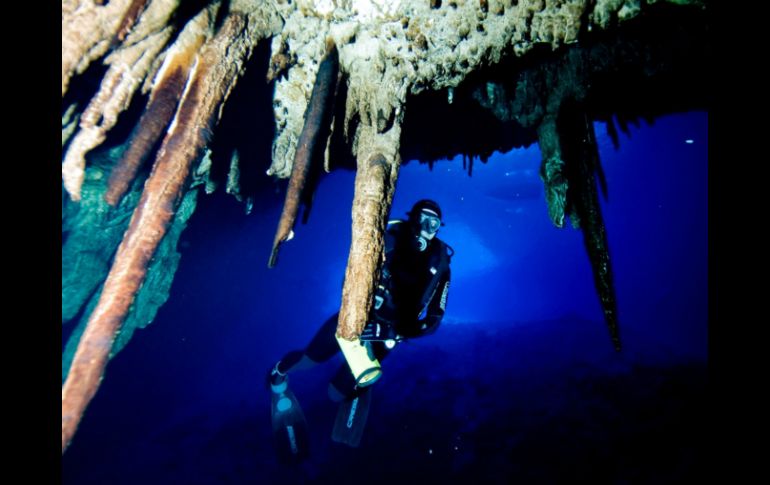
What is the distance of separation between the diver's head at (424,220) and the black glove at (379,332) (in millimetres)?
1310

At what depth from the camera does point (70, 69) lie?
75.4 inches

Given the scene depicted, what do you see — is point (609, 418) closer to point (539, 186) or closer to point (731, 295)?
point (731, 295)

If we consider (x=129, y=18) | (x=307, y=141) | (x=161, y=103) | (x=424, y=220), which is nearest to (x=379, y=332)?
(x=424, y=220)

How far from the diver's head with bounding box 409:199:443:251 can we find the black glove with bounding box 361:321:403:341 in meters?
1.31

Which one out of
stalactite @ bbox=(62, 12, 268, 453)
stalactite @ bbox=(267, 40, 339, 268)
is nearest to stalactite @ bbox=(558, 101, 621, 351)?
stalactite @ bbox=(267, 40, 339, 268)

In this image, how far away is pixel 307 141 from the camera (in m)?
2.10

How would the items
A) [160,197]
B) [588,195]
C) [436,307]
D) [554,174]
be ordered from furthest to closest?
[436,307], [554,174], [588,195], [160,197]

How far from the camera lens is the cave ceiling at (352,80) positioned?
1.82 metres

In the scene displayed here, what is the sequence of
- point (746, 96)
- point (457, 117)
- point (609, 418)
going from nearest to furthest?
point (746, 96) < point (457, 117) < point (609, 418)

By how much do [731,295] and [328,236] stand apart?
65.0 feet

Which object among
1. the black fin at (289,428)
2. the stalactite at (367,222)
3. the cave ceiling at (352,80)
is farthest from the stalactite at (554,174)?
the black fin at (289,428)

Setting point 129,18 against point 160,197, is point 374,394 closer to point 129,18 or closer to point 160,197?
point 160,197

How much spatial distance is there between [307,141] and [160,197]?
903 millimetres
